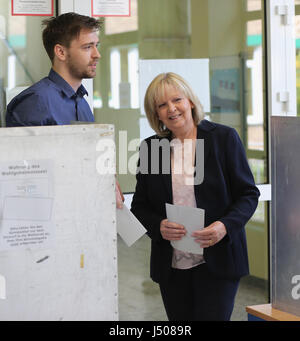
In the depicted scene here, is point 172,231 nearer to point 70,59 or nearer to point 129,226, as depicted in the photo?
point 129,226

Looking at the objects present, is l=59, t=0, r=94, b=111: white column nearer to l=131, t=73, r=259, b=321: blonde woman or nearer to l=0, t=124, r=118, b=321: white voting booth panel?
l=131, t=73, r=259, b=321: blonde woman

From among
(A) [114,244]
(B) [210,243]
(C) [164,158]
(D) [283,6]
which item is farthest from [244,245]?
(D) [283,6]

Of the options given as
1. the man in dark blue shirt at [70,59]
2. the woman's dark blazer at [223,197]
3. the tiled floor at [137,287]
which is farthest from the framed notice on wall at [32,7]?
the tiled floor at [137,287]

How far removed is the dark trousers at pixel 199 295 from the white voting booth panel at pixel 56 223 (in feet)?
2.21

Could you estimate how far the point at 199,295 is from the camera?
223 centimetres

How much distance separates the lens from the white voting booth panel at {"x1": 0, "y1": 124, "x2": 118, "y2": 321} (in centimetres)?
154

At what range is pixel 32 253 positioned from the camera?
156 cm

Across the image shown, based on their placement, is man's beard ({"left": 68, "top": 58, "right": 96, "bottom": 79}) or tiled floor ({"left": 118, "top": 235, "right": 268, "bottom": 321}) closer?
man's beard ({"left": 68, "top": 58, "right": 96, "bottom": 79})

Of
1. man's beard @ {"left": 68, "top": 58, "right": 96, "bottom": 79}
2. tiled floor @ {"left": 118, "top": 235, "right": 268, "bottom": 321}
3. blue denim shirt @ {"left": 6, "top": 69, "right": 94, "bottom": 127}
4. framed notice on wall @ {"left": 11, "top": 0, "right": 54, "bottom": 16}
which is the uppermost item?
framed notice on wall @ {"left": 11, "top": 0, "right": 54, "bottom": 16}

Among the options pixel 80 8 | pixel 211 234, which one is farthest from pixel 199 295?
pixel 80 8

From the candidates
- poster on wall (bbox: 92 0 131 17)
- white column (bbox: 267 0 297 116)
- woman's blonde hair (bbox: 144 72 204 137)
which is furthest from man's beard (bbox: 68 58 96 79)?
white column (bbox: 267 0 297 116)

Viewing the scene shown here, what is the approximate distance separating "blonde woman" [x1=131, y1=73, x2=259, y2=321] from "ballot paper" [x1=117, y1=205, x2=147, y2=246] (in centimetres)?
37

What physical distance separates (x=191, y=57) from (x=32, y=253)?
200 centimetres

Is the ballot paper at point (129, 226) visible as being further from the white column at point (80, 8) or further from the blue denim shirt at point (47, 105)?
the white column at point (80, 8)
